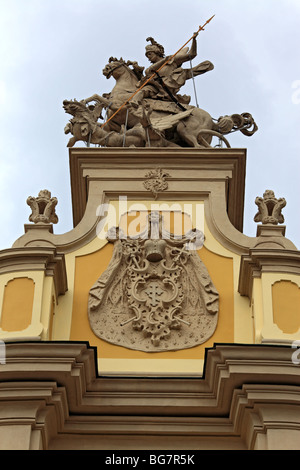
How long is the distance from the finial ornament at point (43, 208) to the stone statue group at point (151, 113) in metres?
1.64

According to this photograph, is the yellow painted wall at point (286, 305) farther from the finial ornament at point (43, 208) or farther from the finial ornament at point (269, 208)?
the finial ornament at point (43, 208)

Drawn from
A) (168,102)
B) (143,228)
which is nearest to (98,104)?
(168,102)

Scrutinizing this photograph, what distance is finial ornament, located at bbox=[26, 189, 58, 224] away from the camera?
1612 cm

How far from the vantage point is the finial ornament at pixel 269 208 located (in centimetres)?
1612

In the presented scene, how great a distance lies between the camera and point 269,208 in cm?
1625

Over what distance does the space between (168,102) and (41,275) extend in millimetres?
4339

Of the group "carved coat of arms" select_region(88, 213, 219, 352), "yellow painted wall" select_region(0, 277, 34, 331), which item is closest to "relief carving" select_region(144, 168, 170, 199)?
"carved coat of arms" select_region(88, 213, 219, 352)

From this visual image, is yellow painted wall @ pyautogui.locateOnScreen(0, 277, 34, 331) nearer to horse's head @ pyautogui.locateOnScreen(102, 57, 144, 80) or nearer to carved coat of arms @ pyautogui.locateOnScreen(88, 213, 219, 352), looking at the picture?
carved coat of arms @ pyautogui.locateOnScreen(88, 213, 219, 352)

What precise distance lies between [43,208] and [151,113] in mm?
2521

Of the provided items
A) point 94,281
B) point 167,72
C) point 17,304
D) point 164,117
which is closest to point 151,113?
point 164,117

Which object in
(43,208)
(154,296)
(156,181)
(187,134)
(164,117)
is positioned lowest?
(154,296)

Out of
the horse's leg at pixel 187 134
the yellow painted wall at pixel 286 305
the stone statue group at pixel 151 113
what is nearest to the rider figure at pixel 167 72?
the stone statue group at pixel 151 113

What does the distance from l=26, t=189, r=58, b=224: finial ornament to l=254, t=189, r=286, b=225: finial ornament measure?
104 inches

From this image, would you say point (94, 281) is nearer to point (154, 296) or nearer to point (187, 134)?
point (154, 296)
